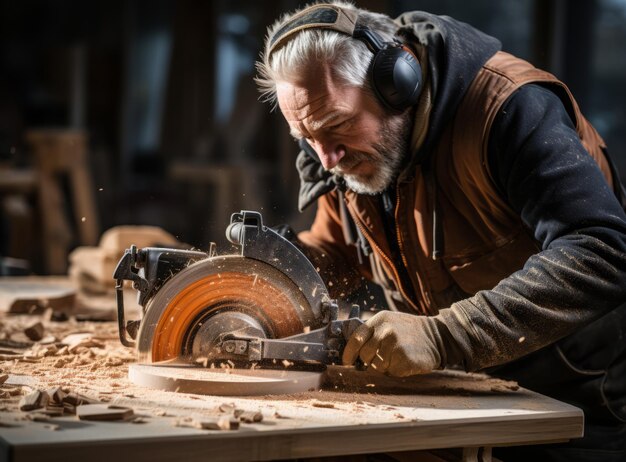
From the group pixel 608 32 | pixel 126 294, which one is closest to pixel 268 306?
pixel 126 294

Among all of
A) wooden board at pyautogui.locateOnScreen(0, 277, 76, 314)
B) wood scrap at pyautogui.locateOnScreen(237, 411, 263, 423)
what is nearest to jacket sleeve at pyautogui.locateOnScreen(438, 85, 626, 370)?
wood scrap at pyautogui.locateOnScreen(237, 411, 263, 423)

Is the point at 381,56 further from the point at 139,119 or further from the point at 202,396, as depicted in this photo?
the point at 139,119

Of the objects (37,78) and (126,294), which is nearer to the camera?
(126,294)

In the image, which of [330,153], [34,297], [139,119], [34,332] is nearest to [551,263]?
[330,153]

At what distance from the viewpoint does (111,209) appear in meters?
11.2

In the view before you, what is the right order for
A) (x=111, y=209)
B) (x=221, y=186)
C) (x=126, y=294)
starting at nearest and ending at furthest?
(x=126, y=294) < (x=221, y=186) < (x=111, y=209)

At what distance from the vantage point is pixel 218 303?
91.7 inches

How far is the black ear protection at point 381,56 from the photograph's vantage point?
2411 millimetres

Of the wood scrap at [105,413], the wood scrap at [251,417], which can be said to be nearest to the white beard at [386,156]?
the wood scrap at [251,417]

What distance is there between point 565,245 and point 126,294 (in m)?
2.17

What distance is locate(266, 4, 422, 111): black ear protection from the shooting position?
2411 millimetres

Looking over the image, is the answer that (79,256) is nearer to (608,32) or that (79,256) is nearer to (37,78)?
(608,32)

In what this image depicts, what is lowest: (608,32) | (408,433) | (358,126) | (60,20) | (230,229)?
(408,433)

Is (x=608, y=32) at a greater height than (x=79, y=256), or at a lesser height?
greater
